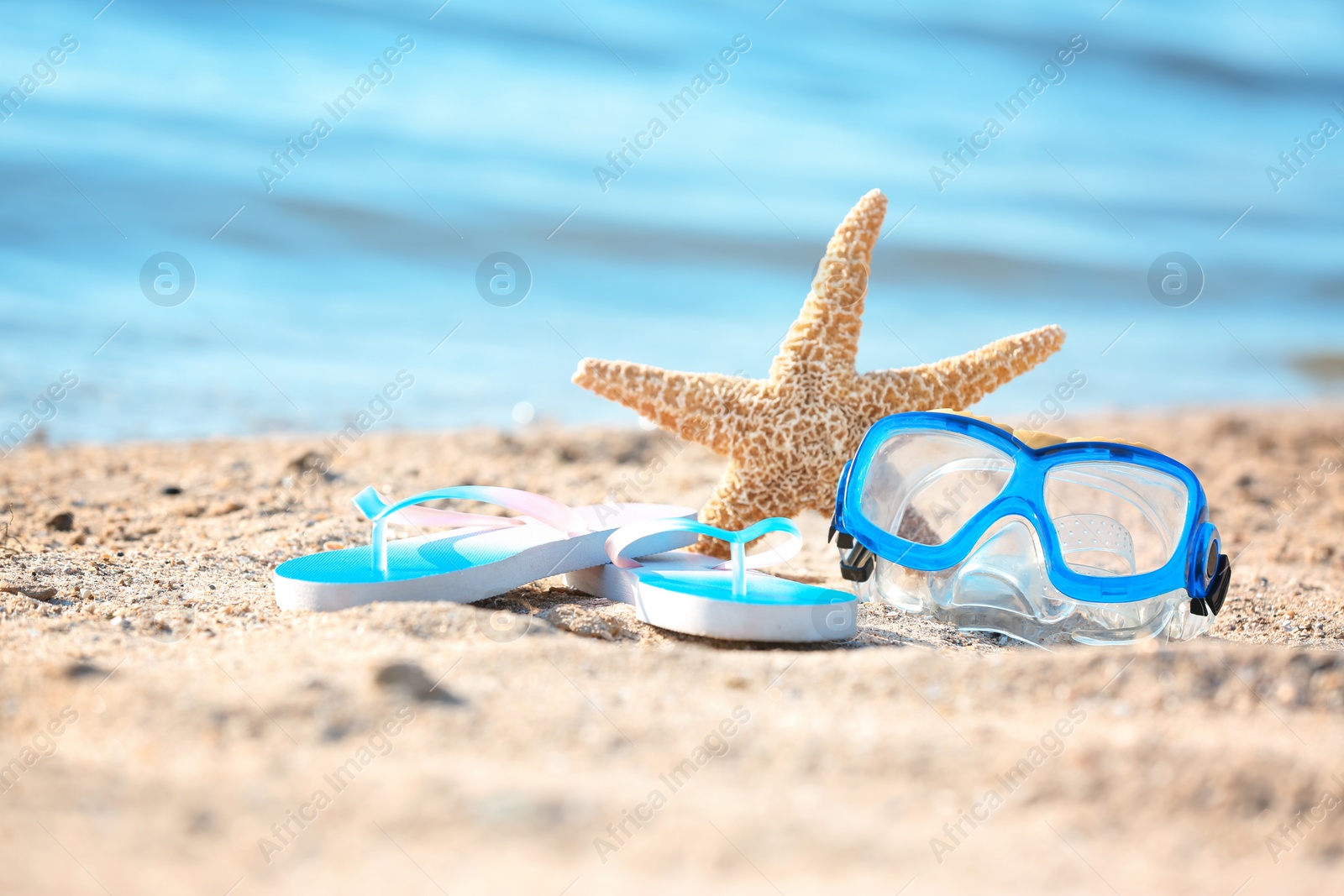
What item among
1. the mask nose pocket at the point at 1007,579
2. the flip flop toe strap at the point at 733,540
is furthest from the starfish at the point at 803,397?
the mask nose pocket at the point at 1007,579

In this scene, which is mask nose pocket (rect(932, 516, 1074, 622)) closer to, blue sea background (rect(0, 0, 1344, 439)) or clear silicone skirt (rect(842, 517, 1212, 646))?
clear silicone skirt (rect(842, 517, 1212, 646))

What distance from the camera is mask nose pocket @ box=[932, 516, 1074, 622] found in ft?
10.1

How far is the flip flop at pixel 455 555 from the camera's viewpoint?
2836 mm

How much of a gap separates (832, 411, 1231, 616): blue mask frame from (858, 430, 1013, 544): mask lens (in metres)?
0.05

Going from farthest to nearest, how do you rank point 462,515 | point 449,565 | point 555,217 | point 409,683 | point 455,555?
point 555,217 < point 462,515 < point 455,555 < point 449,565 < point 409,683

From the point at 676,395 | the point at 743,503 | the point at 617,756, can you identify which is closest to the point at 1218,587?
the point at 743,503

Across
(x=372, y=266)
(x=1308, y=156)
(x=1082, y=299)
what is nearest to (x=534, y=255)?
(x=372, y=266)

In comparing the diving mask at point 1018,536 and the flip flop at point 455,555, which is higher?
the diving mask at point 1018,536

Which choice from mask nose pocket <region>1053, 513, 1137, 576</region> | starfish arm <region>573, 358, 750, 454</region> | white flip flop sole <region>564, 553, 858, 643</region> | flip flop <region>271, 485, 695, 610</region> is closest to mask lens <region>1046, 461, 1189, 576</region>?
mask nose pocket <region>1053, 513, 1137, 576</region>

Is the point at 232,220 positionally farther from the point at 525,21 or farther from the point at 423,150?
the point at 525,21

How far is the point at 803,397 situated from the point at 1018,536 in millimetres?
866

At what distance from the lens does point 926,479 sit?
326cm

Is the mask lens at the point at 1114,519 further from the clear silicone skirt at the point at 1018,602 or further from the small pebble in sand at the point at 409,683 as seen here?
the small pebble in sand at the point at 409,683

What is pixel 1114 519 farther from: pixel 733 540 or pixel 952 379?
pixel 733 540
